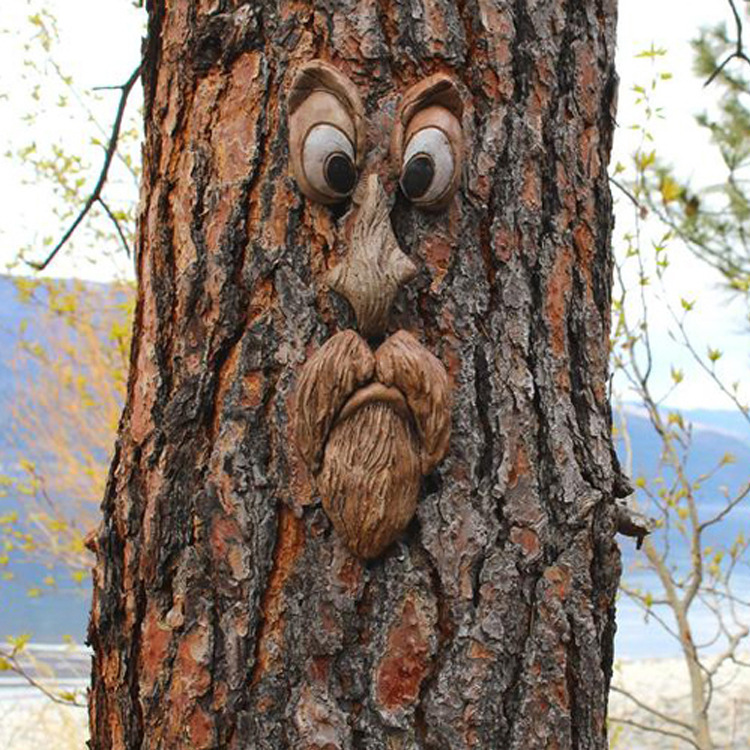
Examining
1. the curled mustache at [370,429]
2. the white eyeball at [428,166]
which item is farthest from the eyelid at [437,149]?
the curled mustache at [370,429]

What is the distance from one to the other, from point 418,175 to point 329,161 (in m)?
0.09

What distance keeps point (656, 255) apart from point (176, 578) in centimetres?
194

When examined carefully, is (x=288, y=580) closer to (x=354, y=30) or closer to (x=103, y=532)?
(x=103, y=532)

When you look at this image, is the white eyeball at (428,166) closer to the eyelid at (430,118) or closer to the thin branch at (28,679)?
the eyelid at (430,118)

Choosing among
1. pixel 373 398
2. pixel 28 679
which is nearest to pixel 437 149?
pixel 373 398

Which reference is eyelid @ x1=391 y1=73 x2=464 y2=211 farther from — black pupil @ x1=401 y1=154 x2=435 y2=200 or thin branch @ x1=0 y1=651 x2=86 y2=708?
thin branch @ x1=0 y1=651 x2=86 y2=708

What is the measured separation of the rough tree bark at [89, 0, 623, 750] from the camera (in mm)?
944

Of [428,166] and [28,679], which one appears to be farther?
[28,679]

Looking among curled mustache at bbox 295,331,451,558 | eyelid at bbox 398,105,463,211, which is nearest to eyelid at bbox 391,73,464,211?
eyelid at bbox 398,105,463,211

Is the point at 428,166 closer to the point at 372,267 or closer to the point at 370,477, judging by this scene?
the point at 372,267

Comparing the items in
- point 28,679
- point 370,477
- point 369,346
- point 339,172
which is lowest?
point 28,679

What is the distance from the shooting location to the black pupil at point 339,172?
3.13 ft

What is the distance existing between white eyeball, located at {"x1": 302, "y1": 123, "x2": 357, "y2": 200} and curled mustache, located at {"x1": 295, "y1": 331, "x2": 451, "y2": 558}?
0.48ft

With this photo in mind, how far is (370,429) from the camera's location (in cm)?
93
